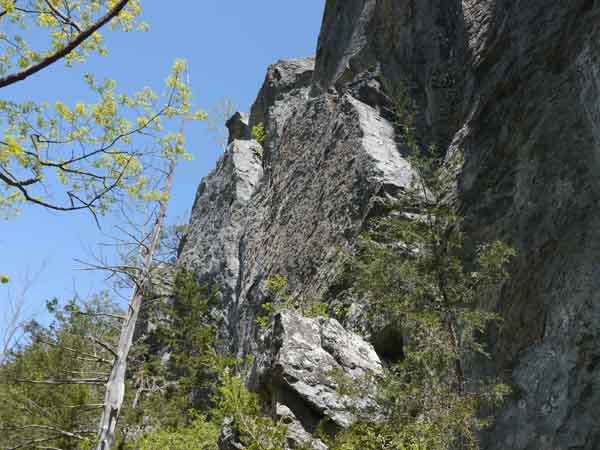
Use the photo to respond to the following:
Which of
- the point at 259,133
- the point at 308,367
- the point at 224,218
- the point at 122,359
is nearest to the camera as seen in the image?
the point at 308,367

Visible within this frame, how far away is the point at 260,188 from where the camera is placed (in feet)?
56.9

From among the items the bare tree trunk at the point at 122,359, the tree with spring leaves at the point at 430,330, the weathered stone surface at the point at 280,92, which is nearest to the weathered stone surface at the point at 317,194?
the bare tree trunk at the point at 122,359

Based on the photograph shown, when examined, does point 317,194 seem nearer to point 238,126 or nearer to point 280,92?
point 280,92

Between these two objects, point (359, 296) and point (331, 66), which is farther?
point (331, 66)

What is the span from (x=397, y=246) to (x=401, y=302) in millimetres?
1258

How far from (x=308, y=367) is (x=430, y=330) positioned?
2343 mm

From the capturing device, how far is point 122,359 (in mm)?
11617

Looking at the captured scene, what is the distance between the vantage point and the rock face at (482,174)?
5.97 meters

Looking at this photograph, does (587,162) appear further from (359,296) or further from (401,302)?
(359,296)

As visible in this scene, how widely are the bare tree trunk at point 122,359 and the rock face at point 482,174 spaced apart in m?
2.59

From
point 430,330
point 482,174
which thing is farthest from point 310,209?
point 430,330

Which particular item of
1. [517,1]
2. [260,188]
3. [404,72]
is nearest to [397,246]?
[517,1]

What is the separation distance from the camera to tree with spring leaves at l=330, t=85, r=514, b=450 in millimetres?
5676

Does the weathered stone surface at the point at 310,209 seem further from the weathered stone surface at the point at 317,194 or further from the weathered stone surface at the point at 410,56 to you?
the weathered stone surface at the point at 410,56
